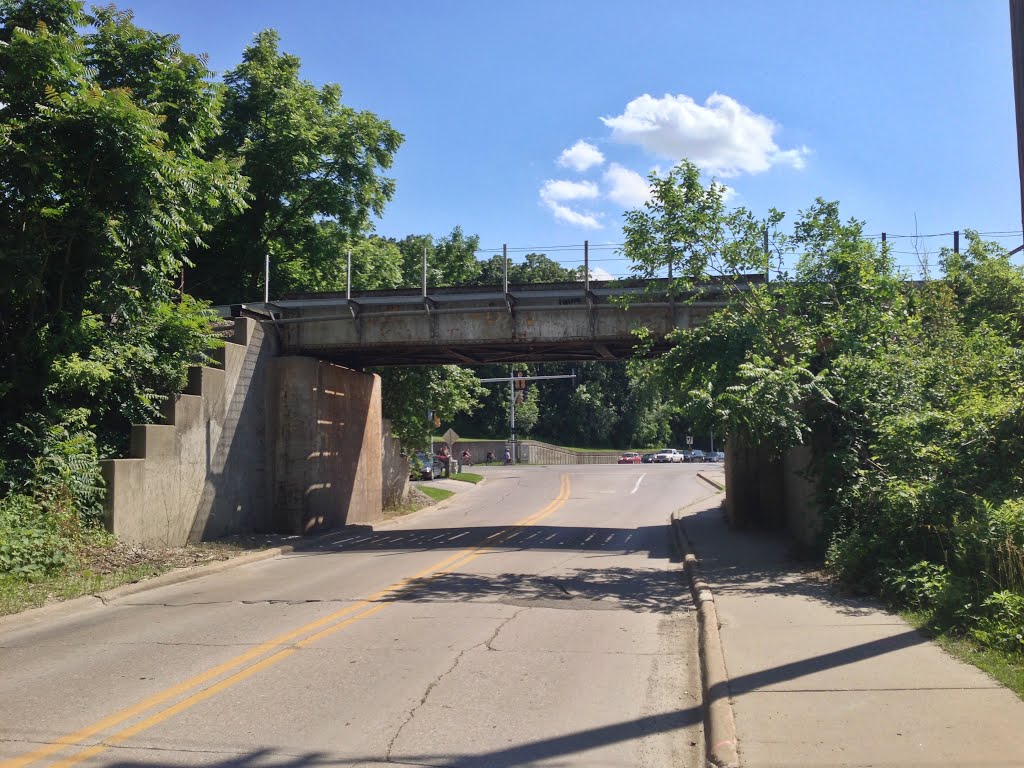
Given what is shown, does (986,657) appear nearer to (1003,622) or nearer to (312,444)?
(1003,622)

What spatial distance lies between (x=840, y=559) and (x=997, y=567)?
2.82 m

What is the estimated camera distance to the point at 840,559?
10.7m

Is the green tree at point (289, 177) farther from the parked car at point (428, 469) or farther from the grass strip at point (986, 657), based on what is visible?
the grass strip at point (986, 657)

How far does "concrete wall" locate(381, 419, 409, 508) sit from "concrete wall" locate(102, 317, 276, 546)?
329 inches

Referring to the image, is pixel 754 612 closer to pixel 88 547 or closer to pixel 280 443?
pixel 88 547

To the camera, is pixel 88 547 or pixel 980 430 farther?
pixel 88 547

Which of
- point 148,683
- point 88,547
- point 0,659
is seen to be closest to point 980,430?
point 148,683

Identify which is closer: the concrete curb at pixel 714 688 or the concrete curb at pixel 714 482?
the concrete curb at pixel 714 688

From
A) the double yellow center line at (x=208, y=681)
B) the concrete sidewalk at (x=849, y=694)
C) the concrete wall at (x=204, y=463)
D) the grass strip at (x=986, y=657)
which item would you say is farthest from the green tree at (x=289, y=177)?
the grass strip at (x=986, y=657)

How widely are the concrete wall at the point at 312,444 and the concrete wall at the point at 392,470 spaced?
191 inches

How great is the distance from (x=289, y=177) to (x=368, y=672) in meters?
23.1

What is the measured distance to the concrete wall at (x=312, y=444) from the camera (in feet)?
64.3

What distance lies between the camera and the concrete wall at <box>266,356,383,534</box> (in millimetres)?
19594

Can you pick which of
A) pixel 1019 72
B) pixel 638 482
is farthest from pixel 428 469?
pixel 1019 72
